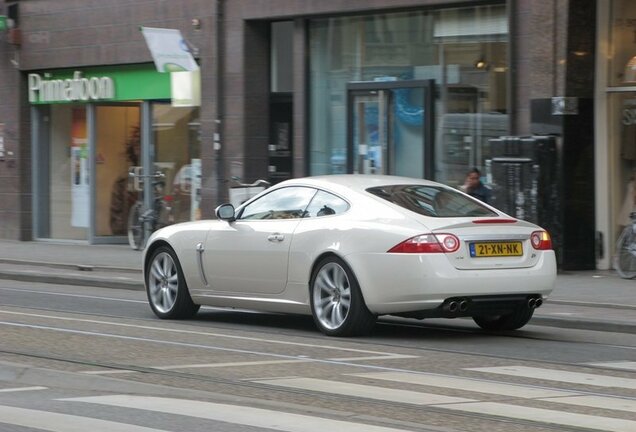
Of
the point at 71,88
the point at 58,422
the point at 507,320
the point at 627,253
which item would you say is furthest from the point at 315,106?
the point at 58,422

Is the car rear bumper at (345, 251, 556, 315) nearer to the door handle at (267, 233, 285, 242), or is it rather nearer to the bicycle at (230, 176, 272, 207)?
the door handle at (267, 233, 285, 242)

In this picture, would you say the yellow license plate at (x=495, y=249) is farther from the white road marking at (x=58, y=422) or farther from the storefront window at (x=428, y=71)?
the storefront window at (x=428, y=71)

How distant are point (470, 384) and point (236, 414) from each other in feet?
6.46

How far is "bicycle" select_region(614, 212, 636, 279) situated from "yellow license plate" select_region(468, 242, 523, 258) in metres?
6.61

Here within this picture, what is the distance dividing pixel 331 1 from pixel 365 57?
1.06 metres

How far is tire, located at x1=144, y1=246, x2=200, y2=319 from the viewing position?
12.9m

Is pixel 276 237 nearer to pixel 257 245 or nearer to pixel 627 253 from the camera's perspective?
pixel 257 245

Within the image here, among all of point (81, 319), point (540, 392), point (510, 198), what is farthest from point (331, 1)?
point (540, 392)

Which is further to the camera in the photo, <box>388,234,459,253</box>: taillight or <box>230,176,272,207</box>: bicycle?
<box>230,176,272,207</box>: bicycle

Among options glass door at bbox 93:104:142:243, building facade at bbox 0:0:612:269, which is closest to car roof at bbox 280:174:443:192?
building facade at bbox 0:0:612:269

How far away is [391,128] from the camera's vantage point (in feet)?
68.3

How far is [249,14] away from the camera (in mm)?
22375

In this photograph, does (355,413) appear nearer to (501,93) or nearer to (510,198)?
(510,198)

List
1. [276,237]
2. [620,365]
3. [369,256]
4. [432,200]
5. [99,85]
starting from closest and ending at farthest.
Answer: [620,365]
[369,256]
[432,200]
[276,237]
[99,85]
